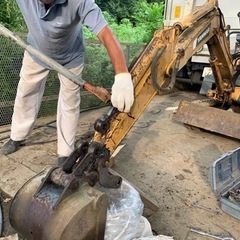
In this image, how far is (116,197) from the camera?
5.59 ft

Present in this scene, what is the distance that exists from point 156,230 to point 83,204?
3.07 feet

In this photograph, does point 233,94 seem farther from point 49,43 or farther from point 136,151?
point 49,43

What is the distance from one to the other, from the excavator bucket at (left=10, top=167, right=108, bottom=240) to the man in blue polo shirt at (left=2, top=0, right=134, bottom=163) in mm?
565

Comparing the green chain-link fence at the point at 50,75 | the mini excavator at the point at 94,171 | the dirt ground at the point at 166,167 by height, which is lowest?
the dirt ground at the point at 166,167

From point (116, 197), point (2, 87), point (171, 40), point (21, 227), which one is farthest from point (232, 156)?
point (2, 87)

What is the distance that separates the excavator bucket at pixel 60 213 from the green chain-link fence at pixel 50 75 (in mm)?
2701

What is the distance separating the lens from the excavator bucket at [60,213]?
1.28 metres

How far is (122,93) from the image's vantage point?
165cm

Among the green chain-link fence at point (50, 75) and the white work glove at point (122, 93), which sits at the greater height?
the white work glove at point (122, 93)

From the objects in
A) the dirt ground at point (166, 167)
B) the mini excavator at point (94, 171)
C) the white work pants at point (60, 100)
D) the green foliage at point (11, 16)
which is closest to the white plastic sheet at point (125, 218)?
the mini excavator at point (94, 171)

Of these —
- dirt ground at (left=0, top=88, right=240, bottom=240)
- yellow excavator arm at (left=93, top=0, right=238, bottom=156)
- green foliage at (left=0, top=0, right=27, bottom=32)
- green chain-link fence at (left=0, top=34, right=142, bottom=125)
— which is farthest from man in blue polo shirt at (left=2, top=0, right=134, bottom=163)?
green foliage at (left=0, top=0, right=27, bottom=32)

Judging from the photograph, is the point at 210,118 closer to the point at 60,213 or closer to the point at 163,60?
the point at 163,60

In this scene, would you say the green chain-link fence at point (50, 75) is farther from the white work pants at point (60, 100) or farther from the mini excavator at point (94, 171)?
the mini excavator at point (94, 171)

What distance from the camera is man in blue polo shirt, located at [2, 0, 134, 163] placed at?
176 centimetres
